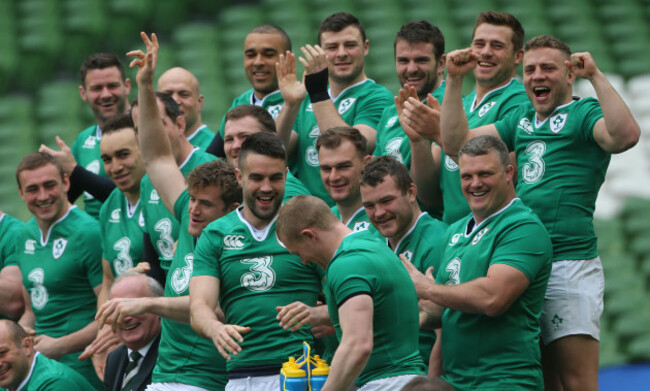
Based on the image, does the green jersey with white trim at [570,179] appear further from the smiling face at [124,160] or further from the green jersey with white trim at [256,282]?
the smiling face at [124,160]

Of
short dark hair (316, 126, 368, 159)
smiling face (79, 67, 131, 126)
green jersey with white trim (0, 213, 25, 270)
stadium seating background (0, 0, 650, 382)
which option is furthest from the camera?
stadium seating background (0, 0, 650, 382)

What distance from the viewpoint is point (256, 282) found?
5.19 meters

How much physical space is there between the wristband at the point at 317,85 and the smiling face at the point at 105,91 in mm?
2126

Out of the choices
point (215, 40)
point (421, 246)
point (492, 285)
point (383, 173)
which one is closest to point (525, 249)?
point (492, 285)

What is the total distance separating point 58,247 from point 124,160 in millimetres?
873

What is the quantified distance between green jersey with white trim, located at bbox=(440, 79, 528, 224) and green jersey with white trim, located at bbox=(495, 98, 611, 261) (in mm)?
476

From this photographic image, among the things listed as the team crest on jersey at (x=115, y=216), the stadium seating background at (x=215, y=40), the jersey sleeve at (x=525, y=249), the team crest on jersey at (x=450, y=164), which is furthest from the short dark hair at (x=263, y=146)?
the stadium seating background at (x=215, y=40)

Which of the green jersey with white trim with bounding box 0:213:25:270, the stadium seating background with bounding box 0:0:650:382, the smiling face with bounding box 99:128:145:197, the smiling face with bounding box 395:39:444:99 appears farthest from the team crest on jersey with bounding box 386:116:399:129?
the stadium seating background with bounding box 0:0:650:382

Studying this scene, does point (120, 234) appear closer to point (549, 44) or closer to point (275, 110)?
point (275, 110)

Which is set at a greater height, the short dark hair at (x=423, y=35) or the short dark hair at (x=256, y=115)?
the short dark hair at (x=423, y=35)

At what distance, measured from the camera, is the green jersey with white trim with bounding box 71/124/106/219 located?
25.2ft

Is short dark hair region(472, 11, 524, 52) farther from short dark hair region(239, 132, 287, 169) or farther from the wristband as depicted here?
short dark hair region(239, 132, 287, 169)

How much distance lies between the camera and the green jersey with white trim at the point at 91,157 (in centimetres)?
769

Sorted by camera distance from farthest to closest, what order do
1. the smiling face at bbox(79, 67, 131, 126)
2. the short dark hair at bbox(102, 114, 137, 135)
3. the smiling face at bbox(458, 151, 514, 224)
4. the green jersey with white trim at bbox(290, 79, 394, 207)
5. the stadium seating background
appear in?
the stadium seating background
the smiling face at bbox(79, 67, 131, 126)
the short dark hair at bbox(102, 114, 137, 135)
the green jersey with white trim at bbox(290, 79, 394, 207)
the smiling face at bbox(458, 151, 514, 224)
